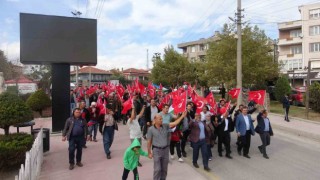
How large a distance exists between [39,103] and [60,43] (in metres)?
8.49

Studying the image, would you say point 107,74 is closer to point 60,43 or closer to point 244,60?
point 244,60

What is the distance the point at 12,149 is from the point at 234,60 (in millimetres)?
21691

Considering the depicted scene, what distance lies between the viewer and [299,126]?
16953 mm

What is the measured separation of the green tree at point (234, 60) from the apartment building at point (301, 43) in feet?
77.1

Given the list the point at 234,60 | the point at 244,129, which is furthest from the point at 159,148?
the point at 234,60

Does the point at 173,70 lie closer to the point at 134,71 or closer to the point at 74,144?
the point at 74,144

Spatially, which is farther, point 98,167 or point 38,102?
point 38,102

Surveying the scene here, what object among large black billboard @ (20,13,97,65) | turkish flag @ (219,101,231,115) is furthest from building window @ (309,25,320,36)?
turkish flag @ (219,101,231,115)

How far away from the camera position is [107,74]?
97688mm

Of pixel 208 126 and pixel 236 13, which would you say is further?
pixel 236 13

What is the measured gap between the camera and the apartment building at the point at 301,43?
175 feet

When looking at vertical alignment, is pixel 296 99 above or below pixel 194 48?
below

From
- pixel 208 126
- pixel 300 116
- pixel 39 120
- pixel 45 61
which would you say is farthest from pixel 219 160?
pixel 39 120

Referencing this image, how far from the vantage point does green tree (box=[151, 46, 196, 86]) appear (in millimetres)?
47688
